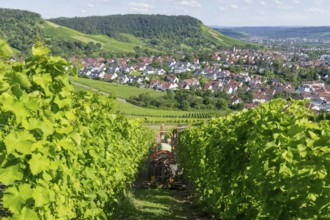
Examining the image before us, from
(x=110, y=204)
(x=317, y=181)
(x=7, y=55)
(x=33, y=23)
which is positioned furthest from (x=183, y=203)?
(x=33, y=23)

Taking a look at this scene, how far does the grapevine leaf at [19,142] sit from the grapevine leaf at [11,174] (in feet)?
0.48

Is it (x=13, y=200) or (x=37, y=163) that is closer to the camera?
(x=13, y=200)

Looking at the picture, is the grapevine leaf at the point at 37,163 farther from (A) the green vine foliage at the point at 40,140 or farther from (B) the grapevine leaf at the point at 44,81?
(B) the grapevine leaf at the point at 44,81

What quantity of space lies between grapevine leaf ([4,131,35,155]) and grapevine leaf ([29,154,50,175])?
19 centimetres

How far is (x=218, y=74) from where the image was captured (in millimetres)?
132500

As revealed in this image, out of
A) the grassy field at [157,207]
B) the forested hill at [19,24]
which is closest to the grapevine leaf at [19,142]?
the grassy field at [157,207]

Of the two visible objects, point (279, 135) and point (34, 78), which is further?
point (279, 135)

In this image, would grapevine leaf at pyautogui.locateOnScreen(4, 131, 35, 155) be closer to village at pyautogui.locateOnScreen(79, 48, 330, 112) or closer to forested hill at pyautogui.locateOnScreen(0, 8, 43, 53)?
village at pyautogui.locateOnScreen(79, 48, 330, 112)

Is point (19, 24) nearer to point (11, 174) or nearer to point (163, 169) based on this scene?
point (163, 169)

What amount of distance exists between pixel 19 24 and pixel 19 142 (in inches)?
6124

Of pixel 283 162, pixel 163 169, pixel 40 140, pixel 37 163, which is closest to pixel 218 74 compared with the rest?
pixel 163 169

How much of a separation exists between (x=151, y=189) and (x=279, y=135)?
33.6 feet

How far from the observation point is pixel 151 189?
1368cm

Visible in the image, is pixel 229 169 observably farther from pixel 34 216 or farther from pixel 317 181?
pixel 34 216
